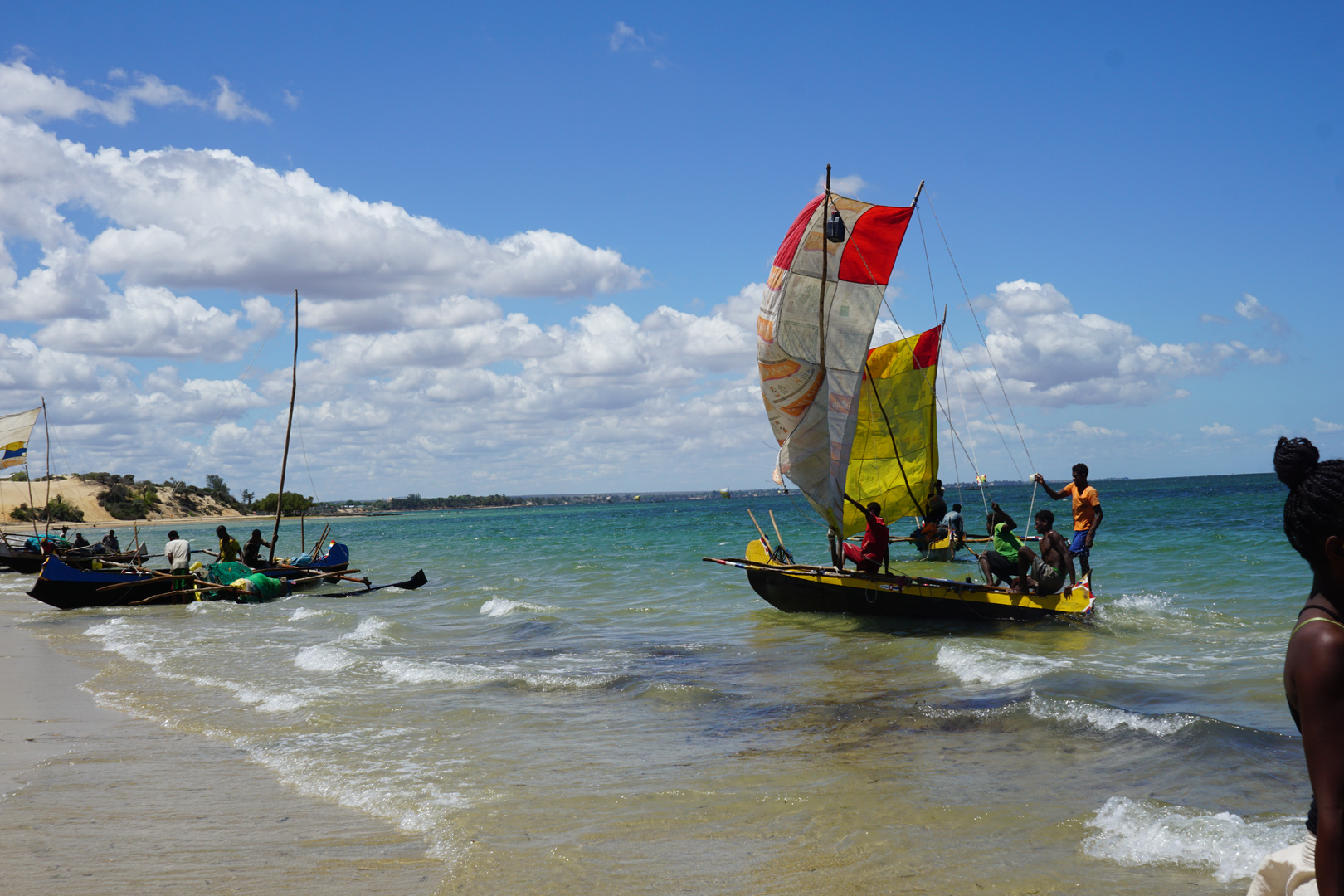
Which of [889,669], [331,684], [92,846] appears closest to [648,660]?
[889,669]

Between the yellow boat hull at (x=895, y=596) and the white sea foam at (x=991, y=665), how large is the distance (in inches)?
82.9

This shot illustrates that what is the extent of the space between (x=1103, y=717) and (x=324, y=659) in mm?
9538

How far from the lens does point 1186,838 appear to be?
17.9 feet

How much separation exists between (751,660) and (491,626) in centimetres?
617

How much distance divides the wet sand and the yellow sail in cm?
1433

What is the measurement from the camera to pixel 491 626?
16.8 m

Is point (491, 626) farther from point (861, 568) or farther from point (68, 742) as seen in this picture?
point (68, 742)

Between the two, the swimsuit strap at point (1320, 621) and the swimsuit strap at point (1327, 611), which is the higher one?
the swimsuit strap at point (1327, 611)

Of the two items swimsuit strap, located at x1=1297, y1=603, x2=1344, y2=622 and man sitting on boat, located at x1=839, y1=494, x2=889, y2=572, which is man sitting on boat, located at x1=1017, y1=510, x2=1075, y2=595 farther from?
swimsuit strap, located at x1=1297, y1=603, x2=1344, y2=622

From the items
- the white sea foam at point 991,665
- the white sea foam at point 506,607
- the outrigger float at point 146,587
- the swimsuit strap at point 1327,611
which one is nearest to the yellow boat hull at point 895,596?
the white sea foam at point 991,665

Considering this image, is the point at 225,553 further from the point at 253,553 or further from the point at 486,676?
the point at 486,676

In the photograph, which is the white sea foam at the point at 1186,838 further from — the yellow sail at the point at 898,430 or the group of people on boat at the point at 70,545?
the group of people on boat at the point at 70,545

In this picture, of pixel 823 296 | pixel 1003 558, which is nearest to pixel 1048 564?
pixel 1003 558

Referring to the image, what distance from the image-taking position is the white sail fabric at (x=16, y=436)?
101 ft
